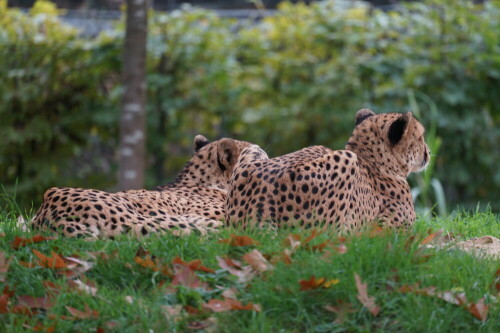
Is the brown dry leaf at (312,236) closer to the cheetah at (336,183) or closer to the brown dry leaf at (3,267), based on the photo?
the cheetah at (336,183)

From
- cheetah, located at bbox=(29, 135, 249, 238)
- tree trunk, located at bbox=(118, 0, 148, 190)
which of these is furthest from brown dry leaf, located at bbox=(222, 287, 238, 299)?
tree trunk, located at bbox=(118, 0, 148, 190)

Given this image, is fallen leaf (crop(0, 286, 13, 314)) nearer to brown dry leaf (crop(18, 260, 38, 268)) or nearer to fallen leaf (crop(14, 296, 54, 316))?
fallen leaf (crop(14, 296, 54, 316))

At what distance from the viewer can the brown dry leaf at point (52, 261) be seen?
4.46 m

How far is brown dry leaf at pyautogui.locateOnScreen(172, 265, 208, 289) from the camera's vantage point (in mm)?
4238

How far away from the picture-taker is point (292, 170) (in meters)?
5.02

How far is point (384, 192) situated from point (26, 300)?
2.68 m

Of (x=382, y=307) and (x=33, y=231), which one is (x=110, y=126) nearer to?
(x=33, y=231)

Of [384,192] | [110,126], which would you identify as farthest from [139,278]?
[110,126]

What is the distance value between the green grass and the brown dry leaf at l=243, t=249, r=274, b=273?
0.19 ft

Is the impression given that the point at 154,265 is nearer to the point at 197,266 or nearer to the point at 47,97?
the point at 197,266

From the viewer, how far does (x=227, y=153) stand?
21.1 ft

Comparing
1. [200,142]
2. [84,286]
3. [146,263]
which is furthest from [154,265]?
[200,142]

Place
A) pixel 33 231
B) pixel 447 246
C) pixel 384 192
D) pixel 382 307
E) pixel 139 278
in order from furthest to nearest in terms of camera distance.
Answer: pixel 384 192, pixel 33 231, pixel 447 246, pixel 139 278, pixel 382 307

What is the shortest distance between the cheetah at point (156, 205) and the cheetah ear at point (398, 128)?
1136 mm
